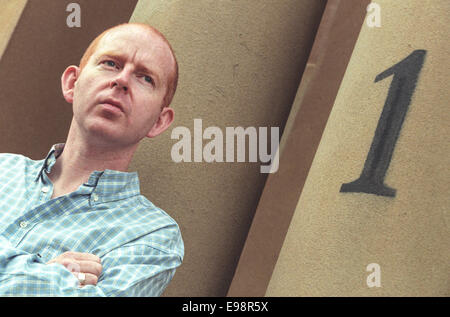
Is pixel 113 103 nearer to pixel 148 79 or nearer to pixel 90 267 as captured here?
pixel 148 79

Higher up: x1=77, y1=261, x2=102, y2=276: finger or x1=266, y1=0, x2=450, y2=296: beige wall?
x1=266, y1=0, x2=450, y2=296: beige wall

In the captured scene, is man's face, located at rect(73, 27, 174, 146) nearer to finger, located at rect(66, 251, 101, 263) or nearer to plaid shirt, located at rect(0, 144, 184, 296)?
plaid shirt, located at rect(0, 144, 184, 296)

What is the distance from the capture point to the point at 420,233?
4.27ft

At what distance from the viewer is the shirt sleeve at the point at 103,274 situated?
3.45 ft

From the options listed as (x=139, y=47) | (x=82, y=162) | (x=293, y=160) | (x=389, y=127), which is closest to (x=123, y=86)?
(x=139, y=47)

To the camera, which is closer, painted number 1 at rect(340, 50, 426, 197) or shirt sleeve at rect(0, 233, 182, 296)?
shirt sleeve at rect(0, 233, 182, 296)

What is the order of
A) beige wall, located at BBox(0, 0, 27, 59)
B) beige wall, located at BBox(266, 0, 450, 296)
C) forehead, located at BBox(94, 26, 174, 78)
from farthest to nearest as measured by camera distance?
beige wall, located at BBox(0, 0, 27, 59), forehead, located at BBox(94, 26, 174, 78), beige wall, located at BBox(266, 0, 450, 296)

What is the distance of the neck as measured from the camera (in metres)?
1.40

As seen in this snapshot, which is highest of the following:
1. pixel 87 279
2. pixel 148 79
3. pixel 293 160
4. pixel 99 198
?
pixel 148 79

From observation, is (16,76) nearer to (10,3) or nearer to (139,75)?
(10,3)

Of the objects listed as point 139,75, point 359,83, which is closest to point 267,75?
point 359,83

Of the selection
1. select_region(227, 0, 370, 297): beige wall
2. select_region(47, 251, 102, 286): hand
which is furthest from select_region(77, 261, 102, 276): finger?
select_region(227, 0, 370, 297): beige wall

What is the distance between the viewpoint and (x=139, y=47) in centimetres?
141

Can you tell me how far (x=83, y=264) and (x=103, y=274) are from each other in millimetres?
53
